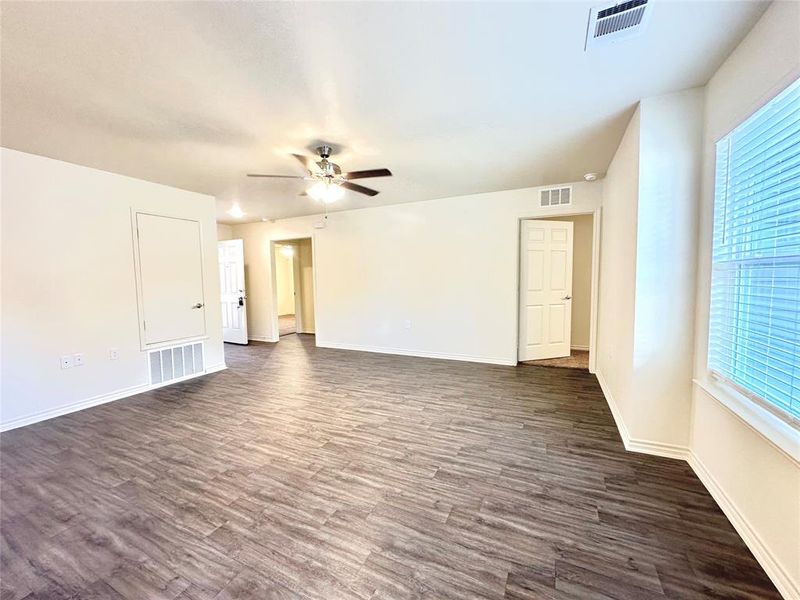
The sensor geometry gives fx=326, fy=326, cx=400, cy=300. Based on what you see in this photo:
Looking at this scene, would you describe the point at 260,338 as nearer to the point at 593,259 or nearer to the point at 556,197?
the point at 556,197

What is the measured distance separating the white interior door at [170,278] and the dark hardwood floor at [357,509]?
48.3 inches

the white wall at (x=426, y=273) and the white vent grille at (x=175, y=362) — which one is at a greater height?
the white wall at (x=426, y=273)

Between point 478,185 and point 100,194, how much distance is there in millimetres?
4373

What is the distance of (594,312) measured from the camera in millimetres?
4281

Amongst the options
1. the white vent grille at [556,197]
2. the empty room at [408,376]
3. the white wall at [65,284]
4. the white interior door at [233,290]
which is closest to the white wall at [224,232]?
the white interior door at [233,290]

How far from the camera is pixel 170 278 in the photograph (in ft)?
13.8

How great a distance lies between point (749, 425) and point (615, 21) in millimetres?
2052

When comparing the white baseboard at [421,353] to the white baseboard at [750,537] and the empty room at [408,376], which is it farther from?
the white baseboard at [750,537]

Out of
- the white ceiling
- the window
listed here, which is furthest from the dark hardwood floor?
the white ceiling

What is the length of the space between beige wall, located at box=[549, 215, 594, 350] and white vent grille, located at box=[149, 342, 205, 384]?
6.02 m

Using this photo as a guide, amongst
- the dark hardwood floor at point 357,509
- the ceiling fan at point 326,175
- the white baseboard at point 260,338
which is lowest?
the dark hardwood floor at point 357,509

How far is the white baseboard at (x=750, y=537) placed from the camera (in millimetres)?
1320

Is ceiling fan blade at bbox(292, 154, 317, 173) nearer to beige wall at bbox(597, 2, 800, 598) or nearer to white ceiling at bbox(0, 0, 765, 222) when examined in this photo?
white ceiling at bbox(0, 0, 765, 222)

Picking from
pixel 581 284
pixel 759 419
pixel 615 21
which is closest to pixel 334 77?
pixel 615 21
